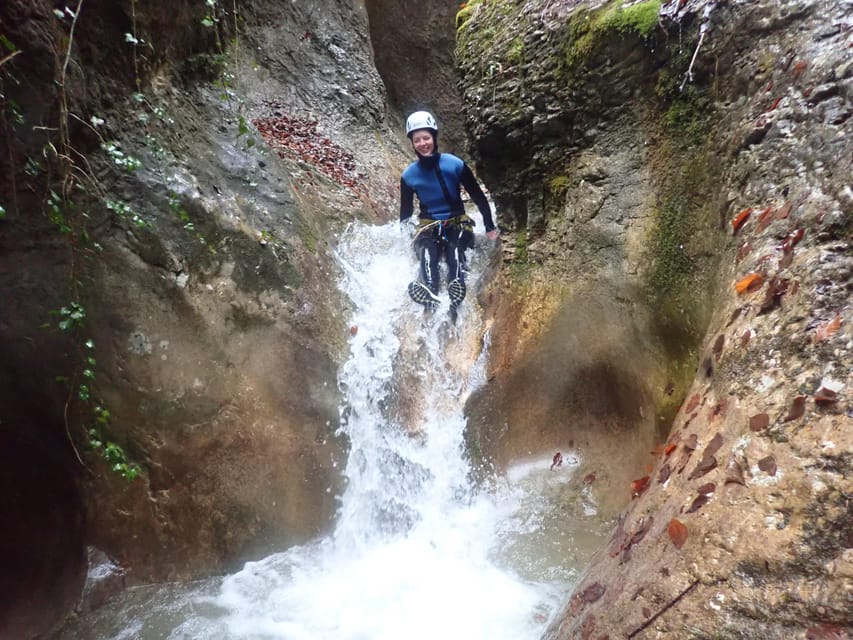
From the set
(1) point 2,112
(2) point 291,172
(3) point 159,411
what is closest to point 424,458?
(3) point 159,411

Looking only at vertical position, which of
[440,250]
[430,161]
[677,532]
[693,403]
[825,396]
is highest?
[430,161]

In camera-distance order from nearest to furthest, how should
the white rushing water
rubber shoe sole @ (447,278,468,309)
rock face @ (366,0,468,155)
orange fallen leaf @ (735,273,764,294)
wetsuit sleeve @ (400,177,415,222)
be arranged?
orange fallen leaf @ (735,273,764,294)
the white rushing water
rubber shoe sole @ (447,278,468,309)
wetsuit sleeve @ (400,177,415,222)
rock face @ (366,0,468,155)

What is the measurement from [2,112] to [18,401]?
6.12ft

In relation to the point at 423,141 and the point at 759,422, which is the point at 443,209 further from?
the point at 759,422

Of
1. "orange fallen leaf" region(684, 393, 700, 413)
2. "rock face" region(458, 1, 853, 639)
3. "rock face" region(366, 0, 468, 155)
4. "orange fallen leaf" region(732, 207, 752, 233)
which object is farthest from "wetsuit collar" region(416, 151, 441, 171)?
"rock face" region(366, 0, 468, 155)

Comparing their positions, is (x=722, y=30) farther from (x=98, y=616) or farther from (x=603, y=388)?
(x=98, y=616)

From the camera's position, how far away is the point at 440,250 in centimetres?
552

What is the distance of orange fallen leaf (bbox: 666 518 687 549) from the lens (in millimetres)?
→ 1838

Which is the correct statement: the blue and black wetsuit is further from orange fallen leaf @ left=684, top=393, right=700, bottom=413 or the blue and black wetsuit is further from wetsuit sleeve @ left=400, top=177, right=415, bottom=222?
orange fallen leaf @ left=684, top=393, right=700, bottom=413

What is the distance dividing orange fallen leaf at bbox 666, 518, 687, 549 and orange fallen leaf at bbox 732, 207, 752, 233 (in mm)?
1595

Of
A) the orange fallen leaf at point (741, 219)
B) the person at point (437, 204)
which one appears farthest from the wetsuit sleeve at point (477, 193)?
the orange fallen leaf at point (741, 219)

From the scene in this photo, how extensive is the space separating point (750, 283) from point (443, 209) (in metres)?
3.54

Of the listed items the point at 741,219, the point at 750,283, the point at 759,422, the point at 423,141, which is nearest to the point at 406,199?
the point at 423,141

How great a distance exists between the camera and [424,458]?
4516 millimetres
